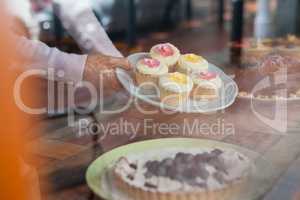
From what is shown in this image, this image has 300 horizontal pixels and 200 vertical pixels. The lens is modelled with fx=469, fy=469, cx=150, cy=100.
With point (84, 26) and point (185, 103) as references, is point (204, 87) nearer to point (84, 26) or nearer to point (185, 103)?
point (185, 103)

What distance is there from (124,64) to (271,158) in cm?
36

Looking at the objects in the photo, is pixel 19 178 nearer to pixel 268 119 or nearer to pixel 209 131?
pixel 209 131

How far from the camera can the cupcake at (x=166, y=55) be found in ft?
3.28

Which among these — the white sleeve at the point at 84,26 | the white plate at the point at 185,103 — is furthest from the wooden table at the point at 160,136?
the white sleeve at the point at 84,26

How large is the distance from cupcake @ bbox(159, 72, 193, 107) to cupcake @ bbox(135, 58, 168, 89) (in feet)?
0.05

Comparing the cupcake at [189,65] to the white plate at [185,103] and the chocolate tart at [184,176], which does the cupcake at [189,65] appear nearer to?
the white plate at [185,103]

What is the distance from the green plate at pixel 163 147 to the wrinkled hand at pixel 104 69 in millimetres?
143

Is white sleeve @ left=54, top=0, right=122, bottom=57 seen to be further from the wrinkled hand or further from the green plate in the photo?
the green plate

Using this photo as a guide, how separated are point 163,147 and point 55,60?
28 cm

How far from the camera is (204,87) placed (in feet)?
3.19

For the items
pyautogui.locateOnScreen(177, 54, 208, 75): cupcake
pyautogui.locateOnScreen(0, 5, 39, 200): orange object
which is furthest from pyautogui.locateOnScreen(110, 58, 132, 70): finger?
pyautogui.locateOnScreen(0, 5, 39, 200): orange object

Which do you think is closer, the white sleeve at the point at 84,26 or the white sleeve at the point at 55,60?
the white sleeve at the point at 55,60

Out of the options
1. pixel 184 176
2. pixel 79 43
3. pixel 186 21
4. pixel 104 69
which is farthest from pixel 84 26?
pixel 186 21

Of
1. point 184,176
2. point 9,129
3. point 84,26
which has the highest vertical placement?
point 84,26
